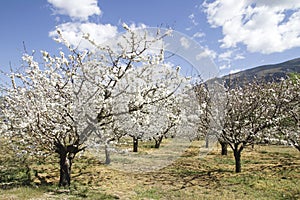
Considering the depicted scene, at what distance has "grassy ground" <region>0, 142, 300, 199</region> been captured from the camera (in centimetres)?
1205

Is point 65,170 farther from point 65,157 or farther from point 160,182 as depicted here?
point 160,182

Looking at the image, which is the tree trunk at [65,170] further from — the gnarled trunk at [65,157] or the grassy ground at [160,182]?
the grassy ground at [160,182]

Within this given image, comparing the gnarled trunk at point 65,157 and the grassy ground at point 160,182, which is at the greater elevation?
the gnarled trunk at point 65,157

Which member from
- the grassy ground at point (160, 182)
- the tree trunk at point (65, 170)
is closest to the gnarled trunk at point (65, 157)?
the tree trunk at point (65, 170)

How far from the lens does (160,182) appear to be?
1501 centimetres

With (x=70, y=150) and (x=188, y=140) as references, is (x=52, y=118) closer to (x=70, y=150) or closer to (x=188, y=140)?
(x=70, y=150)

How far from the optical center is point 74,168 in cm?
1650

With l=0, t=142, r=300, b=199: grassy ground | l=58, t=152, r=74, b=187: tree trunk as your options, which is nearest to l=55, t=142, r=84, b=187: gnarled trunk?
l=58, t=152, r=74, b=187: tree trunk

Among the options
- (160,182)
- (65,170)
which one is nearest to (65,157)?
(65,170)

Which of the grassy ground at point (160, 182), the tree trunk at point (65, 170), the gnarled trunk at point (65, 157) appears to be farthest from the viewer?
the tree trunk at point (65, 170)

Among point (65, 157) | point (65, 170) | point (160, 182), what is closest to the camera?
point (65, 157)

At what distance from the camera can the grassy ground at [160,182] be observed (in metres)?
12.0

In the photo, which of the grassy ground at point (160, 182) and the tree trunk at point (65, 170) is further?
the tree trunk at point (65, 170)

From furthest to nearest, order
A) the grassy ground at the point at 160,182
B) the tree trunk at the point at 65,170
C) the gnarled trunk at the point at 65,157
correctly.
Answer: the tree trunk at the point at 65,170 < the gnarled trunk at the point at 65,157 < the grassy ground at the point at 160,182
